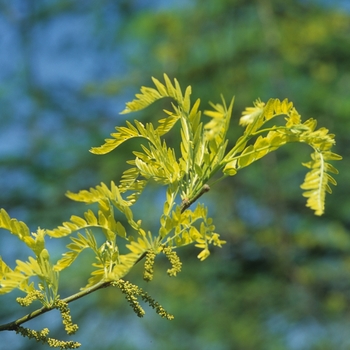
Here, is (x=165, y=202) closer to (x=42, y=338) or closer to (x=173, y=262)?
(x=173, y=262)

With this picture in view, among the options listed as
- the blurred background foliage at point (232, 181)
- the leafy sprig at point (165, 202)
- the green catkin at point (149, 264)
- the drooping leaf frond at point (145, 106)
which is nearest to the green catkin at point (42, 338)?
the leafy sprig at point (165, 202)

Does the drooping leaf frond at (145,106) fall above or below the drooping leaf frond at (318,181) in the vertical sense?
above

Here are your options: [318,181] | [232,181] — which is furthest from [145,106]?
[232,181]

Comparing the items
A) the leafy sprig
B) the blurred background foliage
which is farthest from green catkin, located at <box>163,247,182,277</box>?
the blurred background foliage

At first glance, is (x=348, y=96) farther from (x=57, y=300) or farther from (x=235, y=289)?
(x=57, y=300)

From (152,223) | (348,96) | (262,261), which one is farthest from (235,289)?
(348,96)

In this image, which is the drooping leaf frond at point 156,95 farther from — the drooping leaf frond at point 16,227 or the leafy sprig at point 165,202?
the drooping leaf frond at point 16,227

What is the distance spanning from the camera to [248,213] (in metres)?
7.02

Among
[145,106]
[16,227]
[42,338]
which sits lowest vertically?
[42,338]

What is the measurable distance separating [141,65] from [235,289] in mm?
2545

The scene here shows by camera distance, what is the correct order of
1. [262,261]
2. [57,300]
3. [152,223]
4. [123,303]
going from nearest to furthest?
[57,300]
[152,223]
[123,303]
[262,261]

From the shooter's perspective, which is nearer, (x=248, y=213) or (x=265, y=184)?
(x=265, y=184)

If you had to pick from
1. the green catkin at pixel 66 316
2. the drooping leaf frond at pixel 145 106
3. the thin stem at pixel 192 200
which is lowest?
the green catkin at pixel 66 316

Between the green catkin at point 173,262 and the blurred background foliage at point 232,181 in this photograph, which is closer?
the green catkin at point 173,262
